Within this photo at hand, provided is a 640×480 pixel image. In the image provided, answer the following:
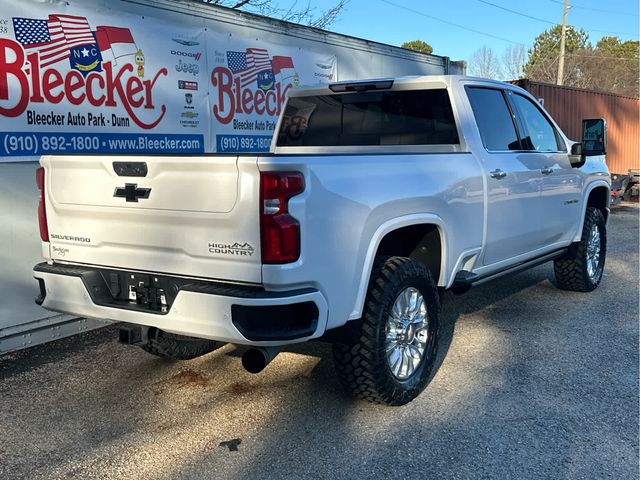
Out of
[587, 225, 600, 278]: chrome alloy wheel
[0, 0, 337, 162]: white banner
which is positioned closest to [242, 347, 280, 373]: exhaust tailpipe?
[0, 0, 337, 162]: white banner

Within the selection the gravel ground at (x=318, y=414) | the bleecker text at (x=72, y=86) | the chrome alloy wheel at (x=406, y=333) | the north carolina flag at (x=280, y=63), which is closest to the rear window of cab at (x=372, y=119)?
the bleecker text at (x=72, y=86)

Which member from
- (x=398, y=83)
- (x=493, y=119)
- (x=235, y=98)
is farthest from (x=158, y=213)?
(x=235, y=98)

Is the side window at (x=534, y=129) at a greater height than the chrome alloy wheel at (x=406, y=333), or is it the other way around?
the side window at (x=534, y=129)

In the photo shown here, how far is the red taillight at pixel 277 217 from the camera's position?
2947 millimetres

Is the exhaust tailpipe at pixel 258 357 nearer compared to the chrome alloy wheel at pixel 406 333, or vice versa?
the exhaust tailpipe at pixel 258 357

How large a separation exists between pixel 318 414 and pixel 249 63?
3.96 meters

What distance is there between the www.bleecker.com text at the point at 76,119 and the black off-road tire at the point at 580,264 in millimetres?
4388

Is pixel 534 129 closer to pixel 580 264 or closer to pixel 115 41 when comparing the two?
pixel 580 264

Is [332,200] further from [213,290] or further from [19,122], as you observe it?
[19,122]

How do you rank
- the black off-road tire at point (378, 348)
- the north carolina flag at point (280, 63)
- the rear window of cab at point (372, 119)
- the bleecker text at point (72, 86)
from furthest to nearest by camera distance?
the north carolina flag at point (280, 63)
the rear window of cab at point (372, 119)
the bleecker text at point (72, 86)
the black off-road tire at point (378, 348)

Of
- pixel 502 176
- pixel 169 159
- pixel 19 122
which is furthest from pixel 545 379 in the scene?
pixel 19 122

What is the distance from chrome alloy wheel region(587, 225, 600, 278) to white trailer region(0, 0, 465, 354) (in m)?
3.55

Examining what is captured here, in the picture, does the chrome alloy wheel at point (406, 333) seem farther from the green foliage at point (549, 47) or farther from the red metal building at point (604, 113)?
the green foliage at point (549, 47)

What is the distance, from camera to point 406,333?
3.93 metres
